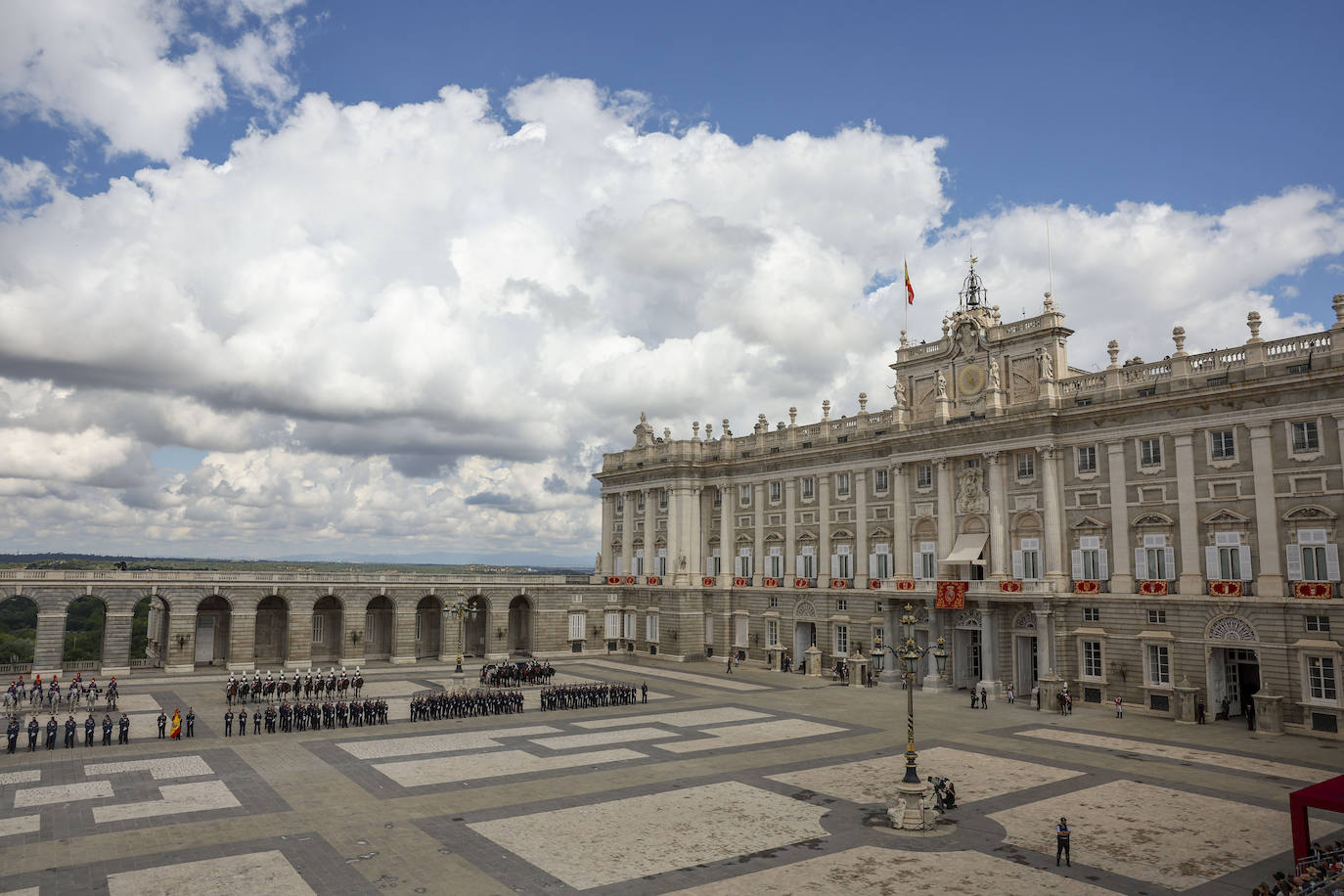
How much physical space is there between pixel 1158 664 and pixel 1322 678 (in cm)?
719

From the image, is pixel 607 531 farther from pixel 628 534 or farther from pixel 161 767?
pixel 161 767

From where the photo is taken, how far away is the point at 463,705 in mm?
44250

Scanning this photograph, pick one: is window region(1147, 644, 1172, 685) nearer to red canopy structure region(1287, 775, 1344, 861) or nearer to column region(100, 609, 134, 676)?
red canopy structure region(1287, 775, 1344, 861)

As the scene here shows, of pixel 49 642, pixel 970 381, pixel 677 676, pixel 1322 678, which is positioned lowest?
pixel 677 676

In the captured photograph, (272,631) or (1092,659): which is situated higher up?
(1092,659)

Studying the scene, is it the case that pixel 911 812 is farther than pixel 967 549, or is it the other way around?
pixel 967 549

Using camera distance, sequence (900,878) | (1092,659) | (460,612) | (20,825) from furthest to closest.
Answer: (460,612), (1092,659), (20,825), (900,878)

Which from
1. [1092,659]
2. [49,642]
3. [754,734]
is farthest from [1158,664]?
[49,642]

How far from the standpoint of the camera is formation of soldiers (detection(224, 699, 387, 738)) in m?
39.2

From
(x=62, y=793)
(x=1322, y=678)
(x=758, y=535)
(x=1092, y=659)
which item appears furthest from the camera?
(x=758, y=535)

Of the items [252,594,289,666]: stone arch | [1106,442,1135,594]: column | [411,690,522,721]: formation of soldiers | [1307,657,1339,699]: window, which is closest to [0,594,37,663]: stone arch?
[252,594,289,666]: stone arch

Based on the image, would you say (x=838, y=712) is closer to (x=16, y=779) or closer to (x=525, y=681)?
(x=525, y=681)

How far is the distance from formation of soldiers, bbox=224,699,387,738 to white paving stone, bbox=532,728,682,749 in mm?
9375

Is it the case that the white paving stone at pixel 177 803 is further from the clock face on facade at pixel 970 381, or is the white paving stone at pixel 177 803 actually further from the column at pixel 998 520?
the clock face on facade at pixel 970 381
